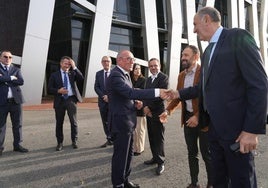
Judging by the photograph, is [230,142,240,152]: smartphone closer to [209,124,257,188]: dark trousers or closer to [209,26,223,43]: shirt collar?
[209,124,257,188]: dark trousers

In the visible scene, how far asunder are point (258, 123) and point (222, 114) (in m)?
0.33

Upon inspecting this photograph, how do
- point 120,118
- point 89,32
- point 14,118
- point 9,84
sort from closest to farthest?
point 120,118 < point 9,84 < point 14,118 < point 89,32

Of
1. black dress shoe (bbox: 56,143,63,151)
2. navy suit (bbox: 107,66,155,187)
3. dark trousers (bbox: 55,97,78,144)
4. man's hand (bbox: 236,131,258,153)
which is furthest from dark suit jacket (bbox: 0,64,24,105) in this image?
man's hand (bbox: 236,131,258,153)

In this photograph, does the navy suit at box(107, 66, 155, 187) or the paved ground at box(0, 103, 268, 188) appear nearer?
the navy suit at box(107, 66, 155, 187)

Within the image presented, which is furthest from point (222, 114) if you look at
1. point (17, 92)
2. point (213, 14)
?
point (17, 92)

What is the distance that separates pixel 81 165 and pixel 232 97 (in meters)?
3.77

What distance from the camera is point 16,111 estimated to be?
6945 mm

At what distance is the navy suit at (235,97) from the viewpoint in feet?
8.55

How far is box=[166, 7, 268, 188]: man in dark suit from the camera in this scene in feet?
8.57

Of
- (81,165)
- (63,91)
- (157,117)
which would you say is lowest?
(81,165)

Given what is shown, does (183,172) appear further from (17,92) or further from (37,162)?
(17,92)

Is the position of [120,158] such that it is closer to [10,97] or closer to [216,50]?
[216,50]

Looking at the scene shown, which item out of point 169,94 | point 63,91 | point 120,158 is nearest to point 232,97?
point 169,94

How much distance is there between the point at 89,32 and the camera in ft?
68.2
